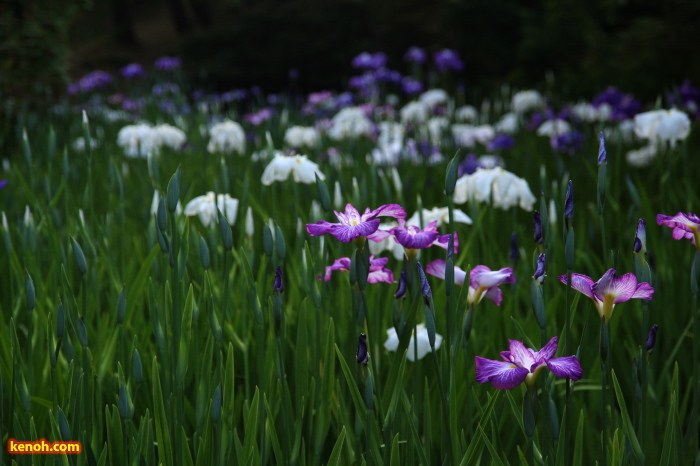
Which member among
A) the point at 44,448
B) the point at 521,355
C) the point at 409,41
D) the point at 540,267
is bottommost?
the point at 44,448

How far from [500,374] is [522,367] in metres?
0.04

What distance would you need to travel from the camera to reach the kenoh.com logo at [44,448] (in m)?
0.98

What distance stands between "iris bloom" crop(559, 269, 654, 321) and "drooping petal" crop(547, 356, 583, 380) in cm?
11

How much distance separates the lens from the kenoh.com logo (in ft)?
3.22

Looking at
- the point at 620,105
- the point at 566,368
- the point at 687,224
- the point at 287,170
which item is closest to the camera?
the point at 566,368

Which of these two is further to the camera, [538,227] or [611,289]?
[538,227]

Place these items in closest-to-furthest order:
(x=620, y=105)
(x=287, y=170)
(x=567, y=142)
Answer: (x=287, y=170) < (x=567, y=142) < (x=620, y=105)

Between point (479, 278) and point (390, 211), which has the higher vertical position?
point (390, 211)

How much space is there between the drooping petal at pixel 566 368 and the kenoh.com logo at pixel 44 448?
752mm

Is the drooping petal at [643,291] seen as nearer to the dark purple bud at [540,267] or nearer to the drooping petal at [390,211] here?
the dark purple bud at [540,267]

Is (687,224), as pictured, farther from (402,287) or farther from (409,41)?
(409,41)

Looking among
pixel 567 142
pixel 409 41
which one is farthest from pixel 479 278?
pixel 409 41

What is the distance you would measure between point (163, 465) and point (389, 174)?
7.90 feet

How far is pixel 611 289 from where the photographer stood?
0.88m
